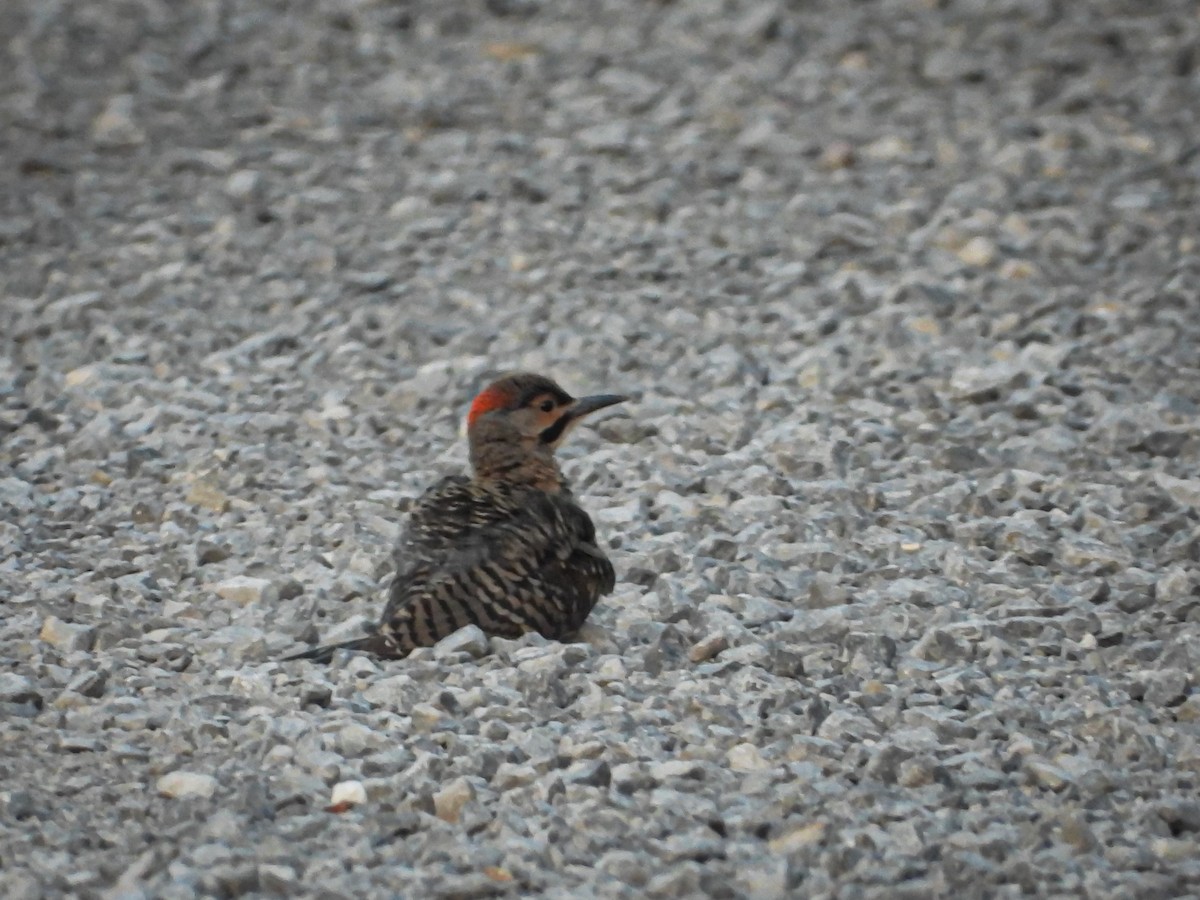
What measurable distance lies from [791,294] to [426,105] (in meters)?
2.94

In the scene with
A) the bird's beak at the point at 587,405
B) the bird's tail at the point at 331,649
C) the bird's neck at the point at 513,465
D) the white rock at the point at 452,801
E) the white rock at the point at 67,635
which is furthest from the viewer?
the bird's beak at the point at 587,405

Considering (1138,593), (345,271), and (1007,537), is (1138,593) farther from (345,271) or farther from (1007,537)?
(345,271)

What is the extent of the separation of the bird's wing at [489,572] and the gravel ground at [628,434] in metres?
0.11

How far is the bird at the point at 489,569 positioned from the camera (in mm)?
5352

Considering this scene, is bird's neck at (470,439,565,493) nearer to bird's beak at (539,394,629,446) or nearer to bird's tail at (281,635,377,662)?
bird's beak at (539,394,629,446)

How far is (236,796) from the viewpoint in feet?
15.1

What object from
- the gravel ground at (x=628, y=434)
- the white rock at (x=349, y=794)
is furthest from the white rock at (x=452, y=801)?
the white rock at (x=349, y=794)

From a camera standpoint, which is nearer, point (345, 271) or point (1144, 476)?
point (1144, 476)

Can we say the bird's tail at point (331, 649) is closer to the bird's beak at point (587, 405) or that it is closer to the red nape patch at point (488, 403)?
the red nape patch at point (488, 403)

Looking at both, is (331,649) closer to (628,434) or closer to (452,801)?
(452,801)

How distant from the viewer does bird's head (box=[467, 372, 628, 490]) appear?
6105 mm

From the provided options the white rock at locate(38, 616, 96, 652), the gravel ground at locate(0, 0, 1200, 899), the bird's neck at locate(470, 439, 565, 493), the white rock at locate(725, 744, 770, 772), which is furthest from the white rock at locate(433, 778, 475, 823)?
the bird's neck at locate(470, 439, 565, 493)

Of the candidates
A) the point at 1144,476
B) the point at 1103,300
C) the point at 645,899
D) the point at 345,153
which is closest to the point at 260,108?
the point at 345,153

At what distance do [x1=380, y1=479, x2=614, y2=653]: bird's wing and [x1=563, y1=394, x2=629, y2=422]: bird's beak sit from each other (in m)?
0.55
